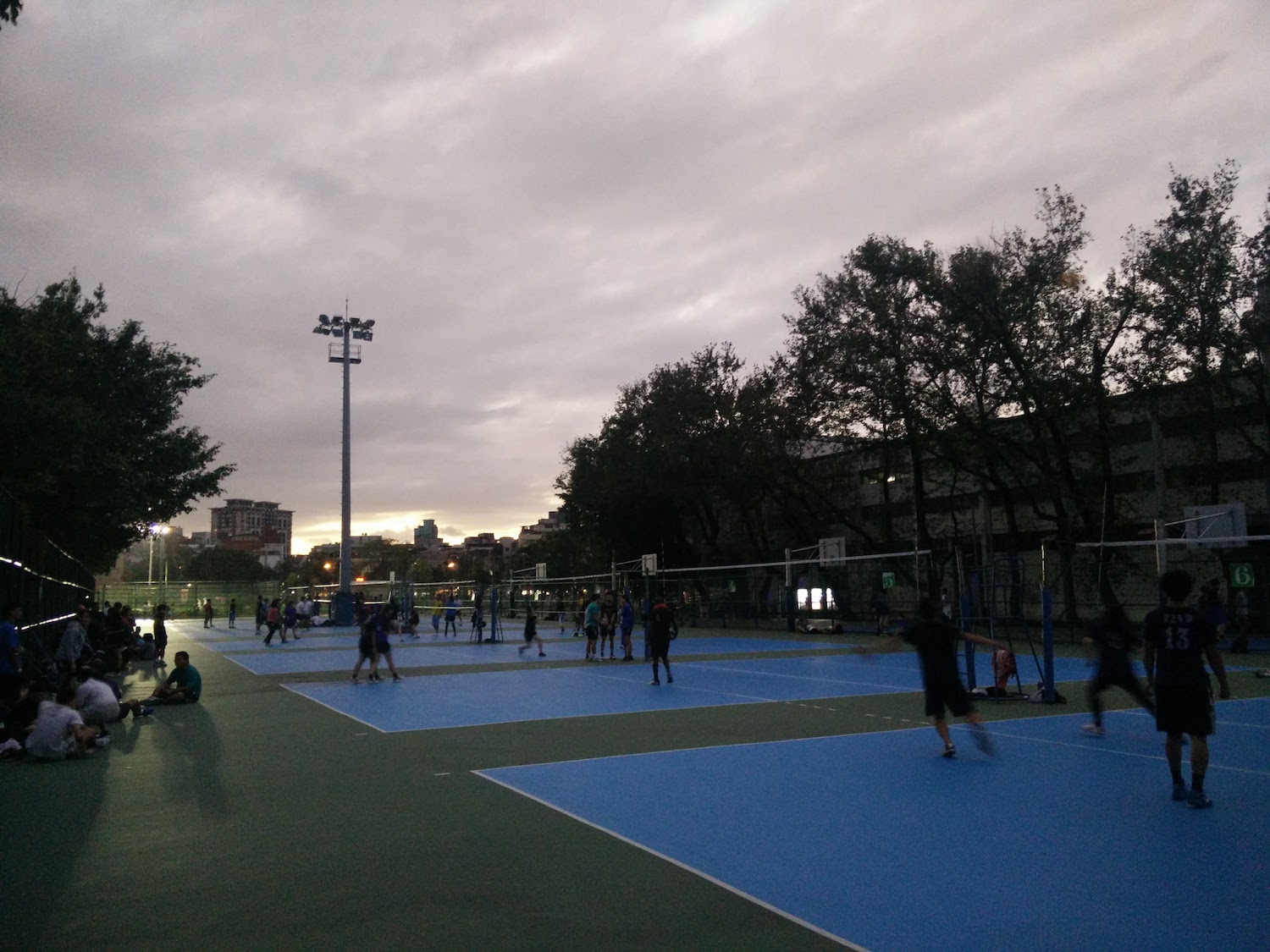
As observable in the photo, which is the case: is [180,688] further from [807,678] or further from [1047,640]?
[1047,640]

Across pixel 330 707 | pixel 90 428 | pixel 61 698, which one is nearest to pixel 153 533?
pixel 90 428

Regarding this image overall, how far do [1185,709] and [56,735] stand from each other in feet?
37.5

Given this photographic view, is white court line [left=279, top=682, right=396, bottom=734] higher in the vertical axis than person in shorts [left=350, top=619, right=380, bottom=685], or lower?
lower

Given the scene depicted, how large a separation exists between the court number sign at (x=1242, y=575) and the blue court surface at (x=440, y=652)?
1083 centimetres

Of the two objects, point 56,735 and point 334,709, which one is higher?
point 56,735

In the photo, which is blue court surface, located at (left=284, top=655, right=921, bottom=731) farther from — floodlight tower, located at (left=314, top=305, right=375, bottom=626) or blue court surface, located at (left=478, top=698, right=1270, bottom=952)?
floodlight tower, located at (left=314, top=305, right=375, bottom=626)

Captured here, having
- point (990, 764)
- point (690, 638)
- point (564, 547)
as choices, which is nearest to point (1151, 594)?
point (690, 638)

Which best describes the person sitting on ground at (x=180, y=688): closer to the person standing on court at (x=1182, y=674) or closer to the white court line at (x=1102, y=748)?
the white court line at (x=1102, y=748)

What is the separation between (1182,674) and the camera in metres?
7.85

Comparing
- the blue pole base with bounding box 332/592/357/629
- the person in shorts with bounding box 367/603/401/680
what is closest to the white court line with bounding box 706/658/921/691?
the person in shorts with bounding box 367/603/401/680

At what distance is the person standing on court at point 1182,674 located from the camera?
7.79 meters

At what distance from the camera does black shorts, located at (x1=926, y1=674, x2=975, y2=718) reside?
9977 millimetres

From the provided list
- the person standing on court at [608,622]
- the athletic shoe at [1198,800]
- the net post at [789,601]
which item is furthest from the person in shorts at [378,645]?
the net post at [789,601]

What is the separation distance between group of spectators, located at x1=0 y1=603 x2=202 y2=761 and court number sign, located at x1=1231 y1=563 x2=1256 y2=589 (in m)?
25.1
